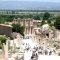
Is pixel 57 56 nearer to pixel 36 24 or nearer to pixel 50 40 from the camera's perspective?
pixel 50 40

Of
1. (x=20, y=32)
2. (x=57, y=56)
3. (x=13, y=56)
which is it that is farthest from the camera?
(x=20, y=32)

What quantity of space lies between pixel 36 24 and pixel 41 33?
3.47 meters

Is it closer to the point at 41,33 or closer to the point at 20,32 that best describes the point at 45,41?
the point at 41,33

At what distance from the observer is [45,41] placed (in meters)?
13.8

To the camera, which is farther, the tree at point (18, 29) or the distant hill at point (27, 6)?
the distant hill at point (27, 6)

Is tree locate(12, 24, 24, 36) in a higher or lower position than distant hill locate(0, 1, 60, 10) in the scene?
higher

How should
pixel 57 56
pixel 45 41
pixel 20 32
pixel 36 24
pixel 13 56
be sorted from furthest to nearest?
pixel 36 24 → pixel 20 32 → pixel 45 41 → pixel 57 56 → pixel 13 56

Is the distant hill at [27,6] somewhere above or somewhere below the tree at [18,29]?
below

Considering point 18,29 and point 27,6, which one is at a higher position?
point 18,29

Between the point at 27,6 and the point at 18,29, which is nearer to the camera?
the point at 18,29

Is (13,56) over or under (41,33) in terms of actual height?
over

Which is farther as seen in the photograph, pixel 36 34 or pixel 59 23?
pixel 59 23

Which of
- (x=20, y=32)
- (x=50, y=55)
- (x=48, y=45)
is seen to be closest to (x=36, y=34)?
(x=20, y=32)

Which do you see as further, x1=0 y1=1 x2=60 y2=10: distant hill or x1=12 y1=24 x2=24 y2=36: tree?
x1=0 y1=1 x2=60 y2=10: distant hill
